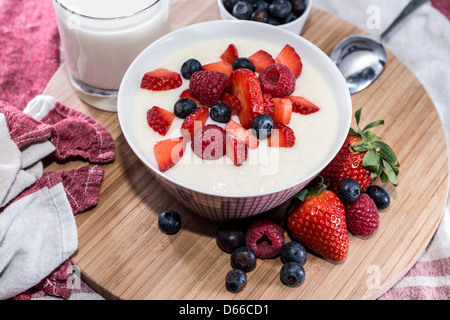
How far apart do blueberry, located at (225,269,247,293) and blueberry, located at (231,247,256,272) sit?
0.7 inches

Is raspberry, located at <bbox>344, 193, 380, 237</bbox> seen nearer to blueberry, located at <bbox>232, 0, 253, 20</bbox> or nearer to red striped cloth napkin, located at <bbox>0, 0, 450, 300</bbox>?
red striped cloth napkin, located at <bbox>0, 0, 450, 300</bbox>

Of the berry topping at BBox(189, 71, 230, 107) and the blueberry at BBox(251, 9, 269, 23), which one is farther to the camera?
the blueberry at BBox(251, 9, 269, 23)

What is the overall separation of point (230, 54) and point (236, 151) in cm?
39

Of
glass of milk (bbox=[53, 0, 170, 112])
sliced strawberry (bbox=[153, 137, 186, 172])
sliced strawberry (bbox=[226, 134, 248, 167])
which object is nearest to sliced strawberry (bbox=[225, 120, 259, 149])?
sliced strawberry (bbox=[226, 134, 248, 167])

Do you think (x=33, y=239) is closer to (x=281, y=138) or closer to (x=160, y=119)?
(x=160, y=119)

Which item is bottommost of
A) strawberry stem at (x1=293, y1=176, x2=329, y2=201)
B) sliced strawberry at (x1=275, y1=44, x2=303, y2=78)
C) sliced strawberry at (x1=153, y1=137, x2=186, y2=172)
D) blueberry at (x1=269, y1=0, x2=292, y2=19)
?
sliced strawberry at (x1=153, y1=137, x2=186, y2=172)

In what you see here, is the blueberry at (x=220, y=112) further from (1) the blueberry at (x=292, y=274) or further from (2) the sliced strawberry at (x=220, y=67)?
(1) the blueberry at (x=292, y=274)

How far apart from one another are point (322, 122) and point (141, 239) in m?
0.61

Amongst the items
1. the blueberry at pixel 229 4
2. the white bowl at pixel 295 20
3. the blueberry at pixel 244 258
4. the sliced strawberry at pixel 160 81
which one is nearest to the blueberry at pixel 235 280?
the blueberry at pixel 244 258

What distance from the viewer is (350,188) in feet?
4.84

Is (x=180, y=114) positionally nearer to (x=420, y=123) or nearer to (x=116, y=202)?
(x=116, y=202)

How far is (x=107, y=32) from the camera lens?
1.64 m

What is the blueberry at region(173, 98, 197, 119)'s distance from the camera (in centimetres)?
145
